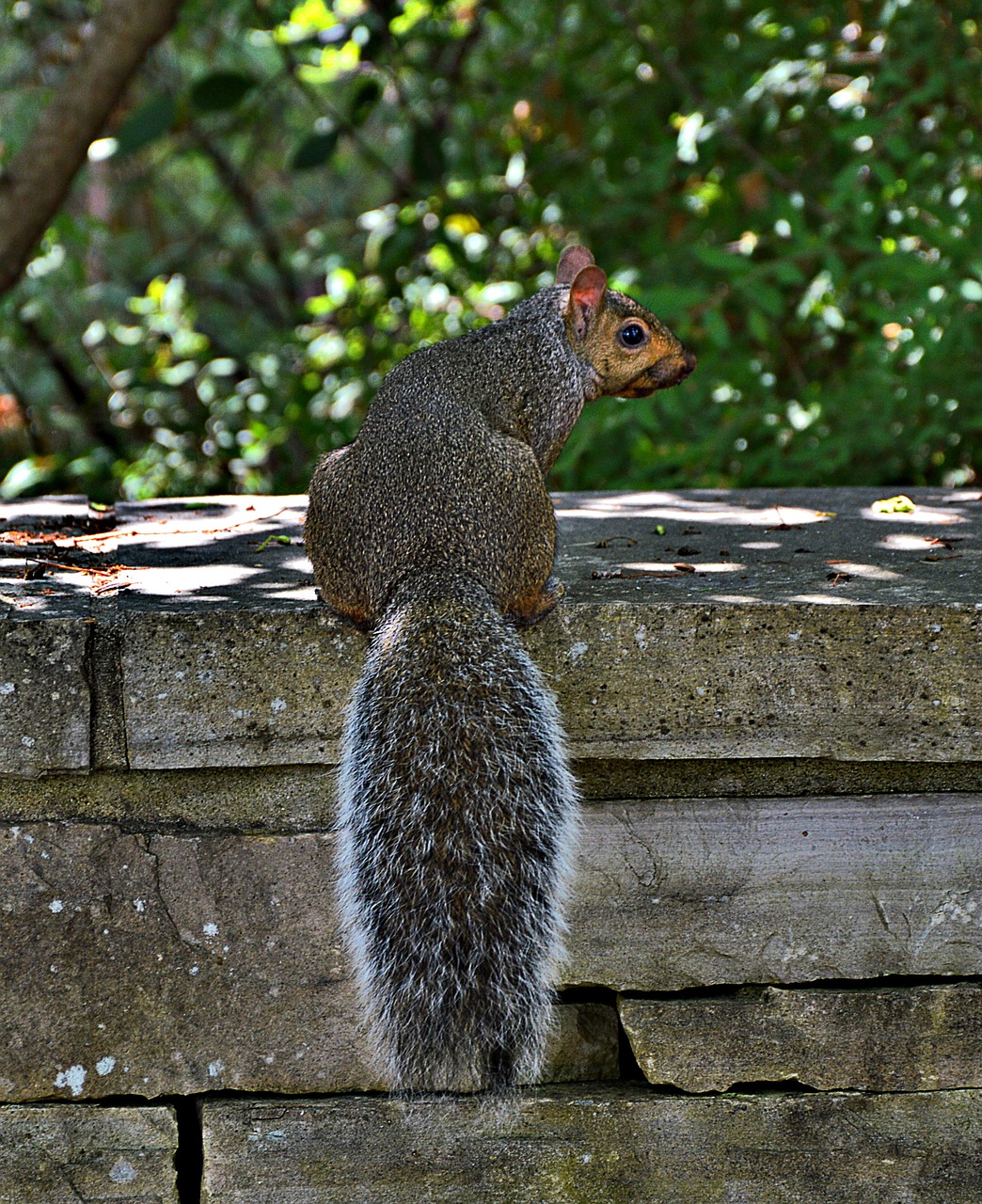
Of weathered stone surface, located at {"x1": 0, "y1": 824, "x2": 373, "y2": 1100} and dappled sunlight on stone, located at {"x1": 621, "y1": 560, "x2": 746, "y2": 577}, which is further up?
dappled sunlight on stone, located at {"x1": 621, "y1": 560, "x2": 746, "y2": 577}

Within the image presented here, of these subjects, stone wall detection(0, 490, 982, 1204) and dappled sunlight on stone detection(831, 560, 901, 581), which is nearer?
stone wall detection(0, 490, 982, 1204)

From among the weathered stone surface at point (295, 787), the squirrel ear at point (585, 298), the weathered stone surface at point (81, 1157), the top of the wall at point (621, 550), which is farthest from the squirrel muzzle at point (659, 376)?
the weathered stone surface at point (81, 1157)

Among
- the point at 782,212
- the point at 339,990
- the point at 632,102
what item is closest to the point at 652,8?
the point at 632,102

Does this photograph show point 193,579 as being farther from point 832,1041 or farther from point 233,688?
point 832,1041

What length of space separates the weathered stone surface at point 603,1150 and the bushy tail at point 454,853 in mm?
313

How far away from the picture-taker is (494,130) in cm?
670

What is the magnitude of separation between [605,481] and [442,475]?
3.23 m

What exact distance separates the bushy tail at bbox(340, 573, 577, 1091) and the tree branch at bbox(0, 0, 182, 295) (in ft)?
10.6

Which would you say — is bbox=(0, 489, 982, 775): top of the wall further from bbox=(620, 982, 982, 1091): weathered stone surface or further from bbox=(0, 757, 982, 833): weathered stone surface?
bbox=(620, 982, 982, 1091): weathered stone surface

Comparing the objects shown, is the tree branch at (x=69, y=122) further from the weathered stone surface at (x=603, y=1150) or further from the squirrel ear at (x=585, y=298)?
the weathered stone surface at (x=603, y=1150)

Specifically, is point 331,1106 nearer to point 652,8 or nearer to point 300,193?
point 652,8

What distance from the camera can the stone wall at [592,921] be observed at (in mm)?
2035

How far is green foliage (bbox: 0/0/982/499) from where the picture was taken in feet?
14.4

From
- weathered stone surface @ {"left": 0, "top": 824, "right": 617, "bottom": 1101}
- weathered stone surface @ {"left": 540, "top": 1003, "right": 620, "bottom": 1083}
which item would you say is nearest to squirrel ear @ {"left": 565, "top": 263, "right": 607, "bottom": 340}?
weathered stone surface @ {"left": 0, "top": 824, "right": 617, "bottom": 1101}
